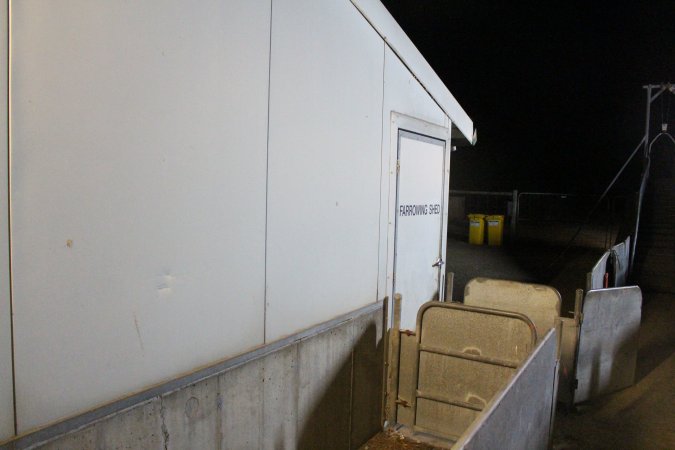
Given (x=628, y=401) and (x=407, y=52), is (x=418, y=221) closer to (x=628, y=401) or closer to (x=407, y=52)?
(x=407, y=52)

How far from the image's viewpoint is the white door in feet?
15.0

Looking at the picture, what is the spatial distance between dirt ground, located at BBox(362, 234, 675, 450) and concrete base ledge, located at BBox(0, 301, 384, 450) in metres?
0.57

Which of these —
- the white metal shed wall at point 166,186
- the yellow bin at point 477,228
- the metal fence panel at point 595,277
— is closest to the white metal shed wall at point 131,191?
the white metal shed wall at point 166,186

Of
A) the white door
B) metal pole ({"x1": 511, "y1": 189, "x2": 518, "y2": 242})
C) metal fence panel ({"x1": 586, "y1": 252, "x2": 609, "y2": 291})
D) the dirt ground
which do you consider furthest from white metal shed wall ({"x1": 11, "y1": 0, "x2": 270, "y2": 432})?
metal pole ({"x1": 511, "y1": 189, "x2": 518, "y2": 242})

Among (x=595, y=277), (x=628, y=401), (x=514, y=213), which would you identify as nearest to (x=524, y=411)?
(x=628, y=401)

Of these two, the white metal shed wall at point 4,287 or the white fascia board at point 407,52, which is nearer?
the white metal shed wall at point 4,287

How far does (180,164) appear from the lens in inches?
91.8

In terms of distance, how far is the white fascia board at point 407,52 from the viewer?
393 centimetres

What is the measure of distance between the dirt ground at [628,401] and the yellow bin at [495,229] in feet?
11.0

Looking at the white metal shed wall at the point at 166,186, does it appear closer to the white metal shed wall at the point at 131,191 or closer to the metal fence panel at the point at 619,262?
the white metal shed wall at the point at 131,191

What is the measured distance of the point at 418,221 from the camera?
194 inches

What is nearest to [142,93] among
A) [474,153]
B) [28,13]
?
[28,13]

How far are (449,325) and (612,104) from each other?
35.1 meters

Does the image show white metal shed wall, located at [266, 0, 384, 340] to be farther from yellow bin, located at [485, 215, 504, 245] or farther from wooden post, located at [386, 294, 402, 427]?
yellow bin, located at [485, 215, 504, 245]
